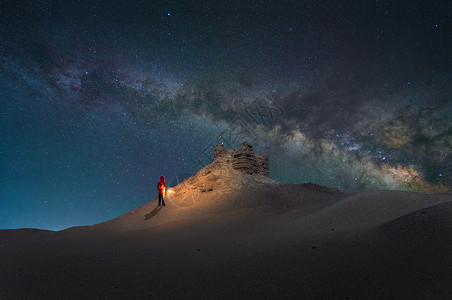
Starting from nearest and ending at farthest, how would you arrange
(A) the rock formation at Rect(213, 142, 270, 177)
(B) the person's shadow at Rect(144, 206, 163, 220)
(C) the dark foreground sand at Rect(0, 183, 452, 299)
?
(C) the dark foreground sand at Rect(0, 183, 452, 299) < (B) the person's shadow at Rect(144, 206, 163, 220) < (A) the rock formation at Rect(213, 142, 270, 177)

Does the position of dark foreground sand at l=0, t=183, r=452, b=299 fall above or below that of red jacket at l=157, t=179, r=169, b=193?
below

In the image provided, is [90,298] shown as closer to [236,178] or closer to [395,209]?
[395,209]

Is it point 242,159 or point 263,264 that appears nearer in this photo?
point 263,264

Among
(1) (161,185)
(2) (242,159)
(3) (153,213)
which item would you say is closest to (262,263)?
(1) (161,185)

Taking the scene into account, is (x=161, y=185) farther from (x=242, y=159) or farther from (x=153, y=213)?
(x=242, y=159)

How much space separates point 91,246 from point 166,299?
5701 millimetres

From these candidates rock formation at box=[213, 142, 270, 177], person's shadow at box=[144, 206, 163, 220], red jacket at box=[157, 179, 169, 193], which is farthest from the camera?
rock formation at box=[213, 142, 270, 177]

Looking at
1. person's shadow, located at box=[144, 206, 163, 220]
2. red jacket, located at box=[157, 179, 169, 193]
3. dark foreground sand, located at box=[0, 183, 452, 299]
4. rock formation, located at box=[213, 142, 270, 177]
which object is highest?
rock formation, located at box=[213, 142, 270, 177]

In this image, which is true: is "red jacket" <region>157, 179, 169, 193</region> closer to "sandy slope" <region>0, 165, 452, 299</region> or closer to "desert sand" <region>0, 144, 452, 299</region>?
"desert sand" <region>0, 144, 452, 299</region>

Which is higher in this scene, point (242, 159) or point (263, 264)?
point (242, 159)

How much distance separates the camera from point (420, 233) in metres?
4.55

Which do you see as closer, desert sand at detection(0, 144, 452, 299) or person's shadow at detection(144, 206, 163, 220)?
desert sand at detection(0, 144, 452, 299)

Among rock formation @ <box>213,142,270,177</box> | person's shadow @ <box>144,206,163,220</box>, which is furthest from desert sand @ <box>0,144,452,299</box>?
rock formation @ <box>213,142,270,177</box>

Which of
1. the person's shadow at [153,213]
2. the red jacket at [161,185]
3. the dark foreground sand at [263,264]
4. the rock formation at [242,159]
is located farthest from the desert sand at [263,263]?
the rock formation at [242,159]
